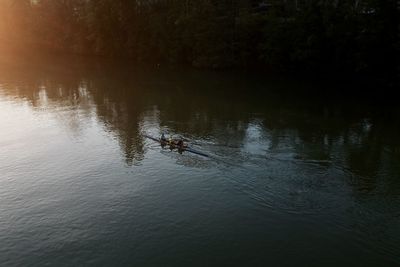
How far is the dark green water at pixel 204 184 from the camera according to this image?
84.2 feet

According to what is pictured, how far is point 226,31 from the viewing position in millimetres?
77625

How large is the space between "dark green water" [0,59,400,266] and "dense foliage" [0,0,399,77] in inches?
377

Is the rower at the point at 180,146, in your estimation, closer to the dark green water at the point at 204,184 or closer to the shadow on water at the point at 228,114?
the dark green water at the point at 204,184

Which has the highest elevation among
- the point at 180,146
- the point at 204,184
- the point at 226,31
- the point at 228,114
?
the point at 226,31

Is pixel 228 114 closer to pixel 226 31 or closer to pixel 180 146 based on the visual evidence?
pixel 180 146

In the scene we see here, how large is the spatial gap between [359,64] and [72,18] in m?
70.4

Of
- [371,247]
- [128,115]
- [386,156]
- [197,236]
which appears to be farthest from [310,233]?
[128,115]

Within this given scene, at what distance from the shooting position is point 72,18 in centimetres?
10594

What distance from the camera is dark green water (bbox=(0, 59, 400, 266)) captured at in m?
25.7

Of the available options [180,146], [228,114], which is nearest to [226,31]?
[228,114]

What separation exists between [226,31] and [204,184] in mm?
49068

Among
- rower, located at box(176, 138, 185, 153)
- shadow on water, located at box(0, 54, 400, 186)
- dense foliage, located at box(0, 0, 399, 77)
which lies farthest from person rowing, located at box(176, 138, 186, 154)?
dense foliage, located at box(0, 0, 399, 77)

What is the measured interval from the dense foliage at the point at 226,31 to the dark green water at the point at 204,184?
9.58m

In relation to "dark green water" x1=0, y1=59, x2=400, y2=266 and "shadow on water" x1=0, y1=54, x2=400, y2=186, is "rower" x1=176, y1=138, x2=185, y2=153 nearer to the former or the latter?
"dark green water" x1=0, y1=59, x2=400, y2=266
